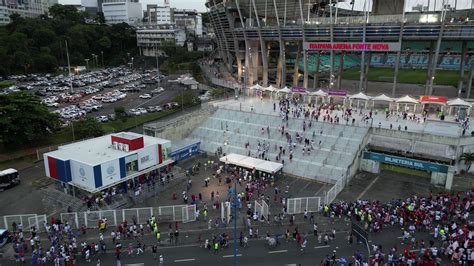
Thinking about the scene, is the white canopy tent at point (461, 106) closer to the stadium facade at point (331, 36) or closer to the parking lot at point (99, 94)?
the stadium facade at point (331, 36)

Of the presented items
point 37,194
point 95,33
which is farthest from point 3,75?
point 37,194

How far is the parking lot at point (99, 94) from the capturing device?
54344mm

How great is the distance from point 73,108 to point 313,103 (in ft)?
117

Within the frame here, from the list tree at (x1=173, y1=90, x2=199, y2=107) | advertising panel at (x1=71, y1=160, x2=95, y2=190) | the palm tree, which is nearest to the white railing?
advertising panel at (x1=71, y1=160, x2=95, y2=190)

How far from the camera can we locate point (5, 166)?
115ft

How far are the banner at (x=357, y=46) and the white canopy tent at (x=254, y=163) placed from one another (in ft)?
90.3

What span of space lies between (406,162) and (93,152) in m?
27.3

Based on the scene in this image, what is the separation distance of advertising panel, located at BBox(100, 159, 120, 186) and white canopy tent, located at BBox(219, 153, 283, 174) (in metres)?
10.3

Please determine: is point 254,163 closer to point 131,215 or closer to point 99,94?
point 131,215

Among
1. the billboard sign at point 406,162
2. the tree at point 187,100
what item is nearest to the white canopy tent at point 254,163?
the billboard sign at point 406,162

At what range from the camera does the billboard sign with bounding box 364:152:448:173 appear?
30.8 m

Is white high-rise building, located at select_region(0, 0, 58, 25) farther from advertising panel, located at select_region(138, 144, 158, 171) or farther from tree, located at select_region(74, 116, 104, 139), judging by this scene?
advertising panel, located at select_region(138, 144, 158, 171)

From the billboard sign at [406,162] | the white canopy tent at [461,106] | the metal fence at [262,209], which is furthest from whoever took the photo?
the white canopy tent at [461,106]

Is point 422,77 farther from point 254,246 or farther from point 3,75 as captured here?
point 3,75
